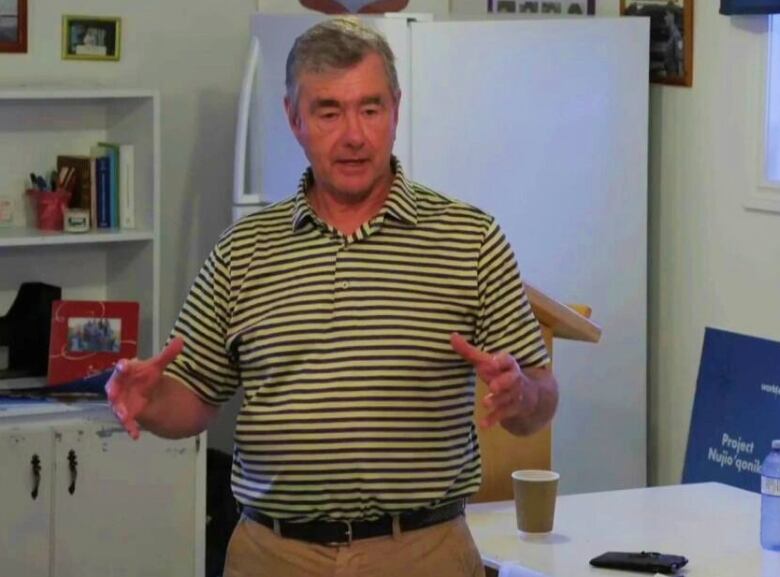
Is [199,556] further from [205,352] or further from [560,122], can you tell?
[205,352]

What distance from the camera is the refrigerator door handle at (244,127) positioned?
169 inches

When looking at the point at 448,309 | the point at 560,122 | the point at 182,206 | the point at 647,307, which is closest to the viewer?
the point at 448,309

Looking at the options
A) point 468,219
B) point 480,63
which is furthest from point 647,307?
point 468,219

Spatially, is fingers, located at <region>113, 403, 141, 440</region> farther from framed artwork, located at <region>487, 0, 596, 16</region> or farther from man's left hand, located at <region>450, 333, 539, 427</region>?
framed artwork, located at <region>487, 0, 596, 16</region>

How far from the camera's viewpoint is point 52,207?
4410 mm

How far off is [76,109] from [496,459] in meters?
2.14

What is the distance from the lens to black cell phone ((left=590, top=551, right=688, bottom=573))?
245cm

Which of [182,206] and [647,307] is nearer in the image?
[647,307]

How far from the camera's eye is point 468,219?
6.68ft

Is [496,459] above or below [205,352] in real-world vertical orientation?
below

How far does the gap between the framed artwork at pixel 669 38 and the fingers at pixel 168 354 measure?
2.52m

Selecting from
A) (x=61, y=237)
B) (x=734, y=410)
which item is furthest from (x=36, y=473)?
(x=734, y=410)

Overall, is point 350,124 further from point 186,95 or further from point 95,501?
point 186,95

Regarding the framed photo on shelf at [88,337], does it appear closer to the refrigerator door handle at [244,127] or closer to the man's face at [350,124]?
the refrigerator door handle at [244,127]
